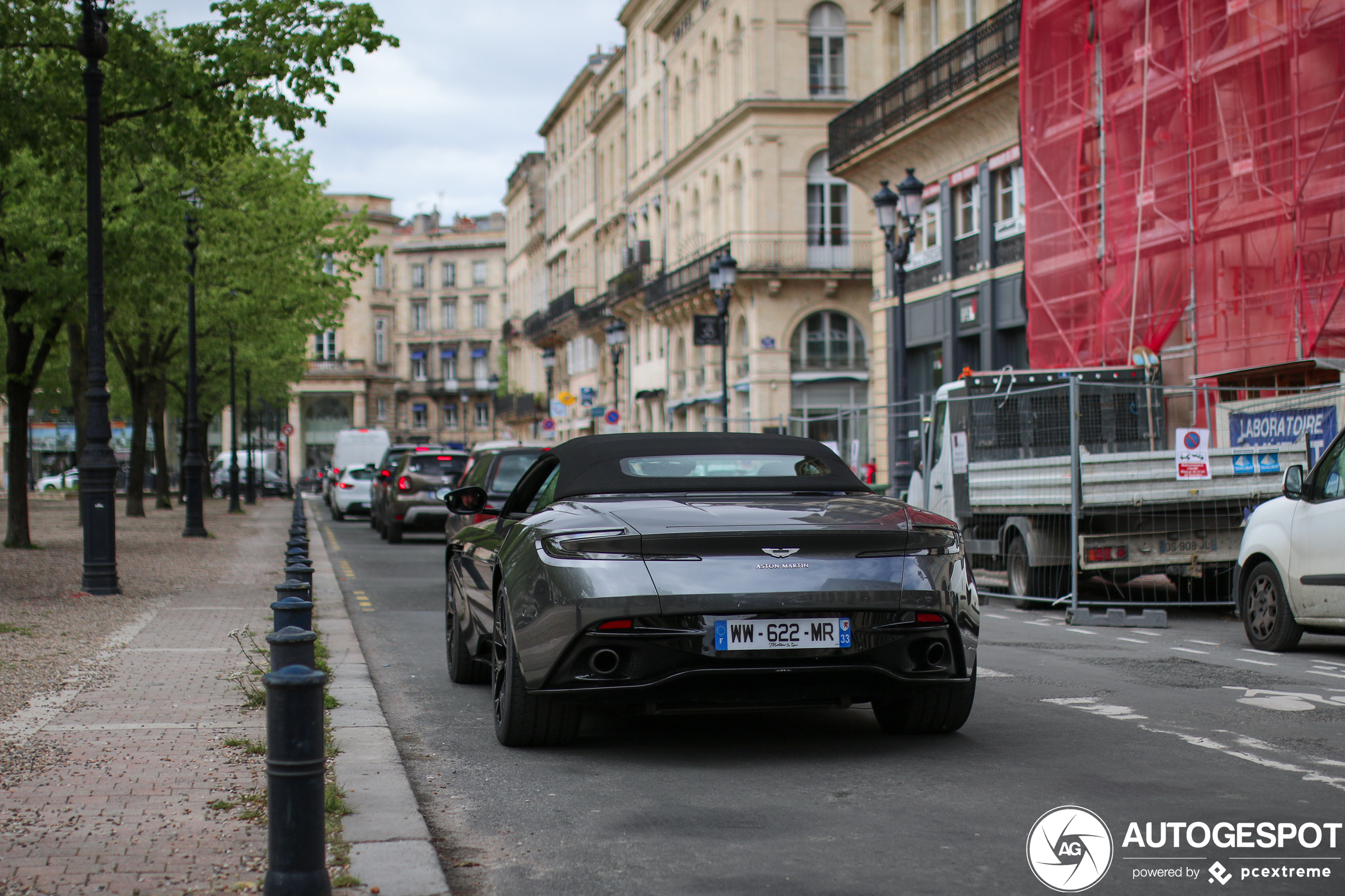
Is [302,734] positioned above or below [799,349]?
below

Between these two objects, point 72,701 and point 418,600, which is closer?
point 72,701

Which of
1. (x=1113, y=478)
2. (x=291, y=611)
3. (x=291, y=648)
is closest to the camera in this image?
(x=291, y=648)

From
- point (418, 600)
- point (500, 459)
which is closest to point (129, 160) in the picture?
point (500, 459)

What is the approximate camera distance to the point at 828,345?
48.9m

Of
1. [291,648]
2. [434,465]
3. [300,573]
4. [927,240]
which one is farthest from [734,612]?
[927,240]

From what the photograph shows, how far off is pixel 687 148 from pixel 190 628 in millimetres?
44740

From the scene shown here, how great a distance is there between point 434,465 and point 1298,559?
1931 centimetres

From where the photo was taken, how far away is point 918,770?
6.41m

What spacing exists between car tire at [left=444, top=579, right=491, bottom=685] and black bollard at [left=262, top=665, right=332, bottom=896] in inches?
191

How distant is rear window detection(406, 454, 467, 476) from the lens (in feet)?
92.4

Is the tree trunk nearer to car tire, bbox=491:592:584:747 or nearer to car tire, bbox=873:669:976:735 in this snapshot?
car tire, bbox=491:592:584:747

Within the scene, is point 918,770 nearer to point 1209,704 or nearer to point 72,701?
point 1209,704

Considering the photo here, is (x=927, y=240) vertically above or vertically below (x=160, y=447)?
above

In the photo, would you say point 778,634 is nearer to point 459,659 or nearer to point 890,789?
point 890,789
